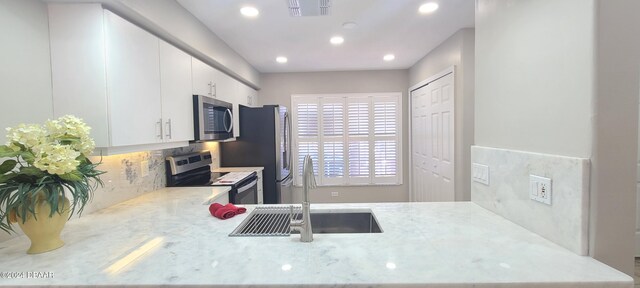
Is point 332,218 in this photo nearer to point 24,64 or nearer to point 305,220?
point 305,220

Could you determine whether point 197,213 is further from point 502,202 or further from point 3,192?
point 502,202

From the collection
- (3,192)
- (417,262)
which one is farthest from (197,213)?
(417,262)

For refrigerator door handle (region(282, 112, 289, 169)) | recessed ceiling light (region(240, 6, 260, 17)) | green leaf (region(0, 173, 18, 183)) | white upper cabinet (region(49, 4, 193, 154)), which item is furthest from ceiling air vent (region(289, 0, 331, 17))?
refrigerator door handle (region(282, 112, 289, 169))

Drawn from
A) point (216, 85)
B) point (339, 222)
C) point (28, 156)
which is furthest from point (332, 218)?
point (216, 85)

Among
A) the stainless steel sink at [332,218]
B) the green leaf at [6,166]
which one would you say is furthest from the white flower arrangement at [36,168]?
the stainless steel sink at [332,218]

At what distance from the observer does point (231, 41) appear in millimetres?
3070

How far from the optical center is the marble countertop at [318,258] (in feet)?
2.84

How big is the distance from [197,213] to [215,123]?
4.59ft

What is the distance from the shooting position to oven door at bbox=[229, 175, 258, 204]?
99.3 inches

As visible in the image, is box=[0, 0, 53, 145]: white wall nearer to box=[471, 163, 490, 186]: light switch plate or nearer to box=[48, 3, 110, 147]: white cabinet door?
box=[48, 3, 110, 147]: white cabinet door

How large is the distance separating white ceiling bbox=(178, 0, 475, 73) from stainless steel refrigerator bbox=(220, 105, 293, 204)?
0.76 metres

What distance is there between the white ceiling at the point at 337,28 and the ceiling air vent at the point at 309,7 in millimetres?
63

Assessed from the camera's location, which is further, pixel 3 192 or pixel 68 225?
pixel 68 225

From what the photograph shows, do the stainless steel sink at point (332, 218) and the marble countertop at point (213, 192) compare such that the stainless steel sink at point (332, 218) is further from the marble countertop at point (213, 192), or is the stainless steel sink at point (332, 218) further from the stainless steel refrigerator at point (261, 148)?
the stainless steel refrigerator at point (261, 148)
